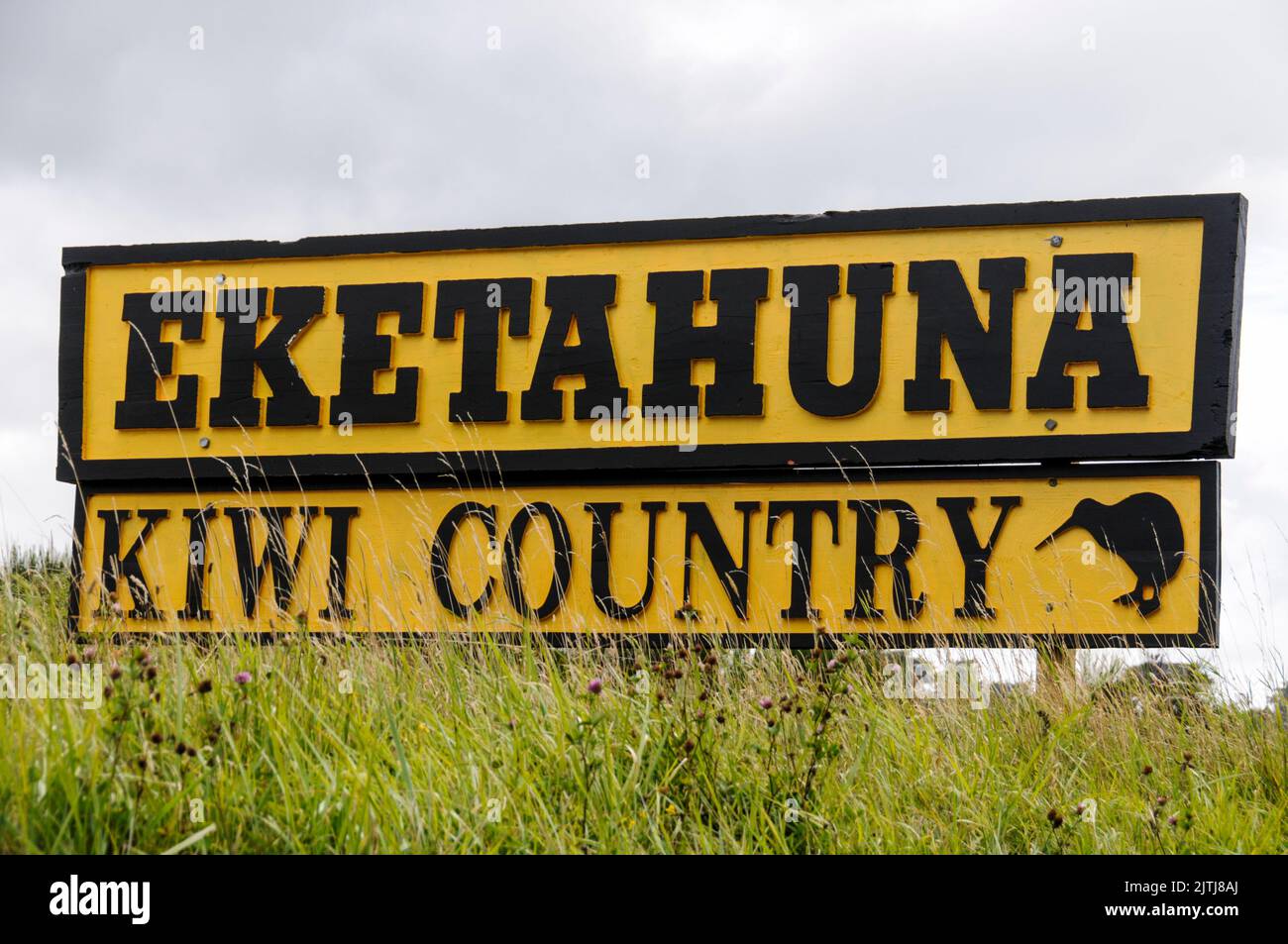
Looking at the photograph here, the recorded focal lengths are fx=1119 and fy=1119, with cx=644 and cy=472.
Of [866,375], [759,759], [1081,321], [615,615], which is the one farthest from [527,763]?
[1081,321]

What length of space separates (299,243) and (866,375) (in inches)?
166

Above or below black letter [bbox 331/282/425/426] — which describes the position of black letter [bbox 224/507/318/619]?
below

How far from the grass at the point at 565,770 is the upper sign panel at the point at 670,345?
224cm

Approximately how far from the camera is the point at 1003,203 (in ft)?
24.1

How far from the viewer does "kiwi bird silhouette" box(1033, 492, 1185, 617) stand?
6.88 meters

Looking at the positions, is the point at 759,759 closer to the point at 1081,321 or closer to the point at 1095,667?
the point at 1095,667

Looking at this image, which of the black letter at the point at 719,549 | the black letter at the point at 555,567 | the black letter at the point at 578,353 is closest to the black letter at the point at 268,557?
the black letter at the point at 555,567

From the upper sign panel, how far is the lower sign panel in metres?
0.22

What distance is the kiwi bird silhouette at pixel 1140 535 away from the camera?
22.6ft

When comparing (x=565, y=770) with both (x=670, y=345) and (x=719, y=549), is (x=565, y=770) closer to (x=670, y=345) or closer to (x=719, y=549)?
(x=719, y=549)

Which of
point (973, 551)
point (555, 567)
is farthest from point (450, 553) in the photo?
point (973, 551)

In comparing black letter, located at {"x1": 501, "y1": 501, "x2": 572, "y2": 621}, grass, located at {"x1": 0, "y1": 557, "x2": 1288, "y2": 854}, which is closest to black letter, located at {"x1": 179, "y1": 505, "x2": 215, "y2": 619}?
black letter, located at {"x1": 501, "y1": 501, "x2": 572, "y2": 621}

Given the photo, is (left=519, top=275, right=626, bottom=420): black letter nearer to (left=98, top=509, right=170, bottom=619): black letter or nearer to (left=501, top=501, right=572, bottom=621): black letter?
(left=501, top=501, right=572, bottom=621): black letter

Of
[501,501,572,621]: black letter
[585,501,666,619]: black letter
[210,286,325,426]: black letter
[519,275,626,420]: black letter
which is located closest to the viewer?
[585,501,666,619]: black letter
